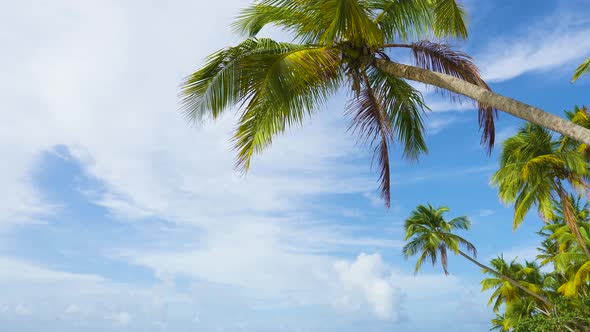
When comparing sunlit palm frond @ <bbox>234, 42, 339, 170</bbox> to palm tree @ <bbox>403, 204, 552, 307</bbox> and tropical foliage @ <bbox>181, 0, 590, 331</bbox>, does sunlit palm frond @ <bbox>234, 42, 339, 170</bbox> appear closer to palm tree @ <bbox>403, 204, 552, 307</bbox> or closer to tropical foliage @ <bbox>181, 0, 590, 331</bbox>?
tropical foliage @ <bbox>181, 0, 590, 331</bbox>

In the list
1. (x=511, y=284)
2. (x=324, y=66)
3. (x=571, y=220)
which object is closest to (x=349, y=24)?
(x=324, y=66)

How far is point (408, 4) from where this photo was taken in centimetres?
913

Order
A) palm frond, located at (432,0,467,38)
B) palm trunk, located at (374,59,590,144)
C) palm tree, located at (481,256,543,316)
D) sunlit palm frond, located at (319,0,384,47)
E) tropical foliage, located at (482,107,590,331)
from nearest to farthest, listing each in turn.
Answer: palm trunk, located at (374,59,590,144), sunlit palm frond, located at (319,0,384,47), palm frond, located at (432,0,467,38), tropical foliage, located at (482,107,590,331), palm tree, located at (481,256,543,316)

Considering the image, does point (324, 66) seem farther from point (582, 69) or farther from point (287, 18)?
point (582, 69)

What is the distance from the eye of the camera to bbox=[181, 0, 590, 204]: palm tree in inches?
306

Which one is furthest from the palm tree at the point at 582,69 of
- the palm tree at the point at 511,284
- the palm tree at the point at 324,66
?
the palm tree at the point at 511,284

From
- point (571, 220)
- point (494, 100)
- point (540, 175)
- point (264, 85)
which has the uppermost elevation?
point (540, 175)

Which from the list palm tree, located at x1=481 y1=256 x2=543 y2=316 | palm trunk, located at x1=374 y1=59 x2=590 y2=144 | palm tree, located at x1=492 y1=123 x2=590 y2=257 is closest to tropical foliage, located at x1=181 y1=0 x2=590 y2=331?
palm trunk, located at x1=374 y1=59 x2=590 y2=144

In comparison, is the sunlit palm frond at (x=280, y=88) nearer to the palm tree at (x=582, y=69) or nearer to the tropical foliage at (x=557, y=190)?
the palm tree at (x=582, y=69)

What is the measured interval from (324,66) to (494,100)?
277cm

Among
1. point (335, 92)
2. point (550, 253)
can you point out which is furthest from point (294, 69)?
point (550, 253)

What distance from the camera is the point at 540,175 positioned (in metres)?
20.9

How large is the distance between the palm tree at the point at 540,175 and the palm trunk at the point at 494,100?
13.6 m

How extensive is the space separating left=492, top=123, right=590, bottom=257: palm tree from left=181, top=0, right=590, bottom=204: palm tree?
12.3m
